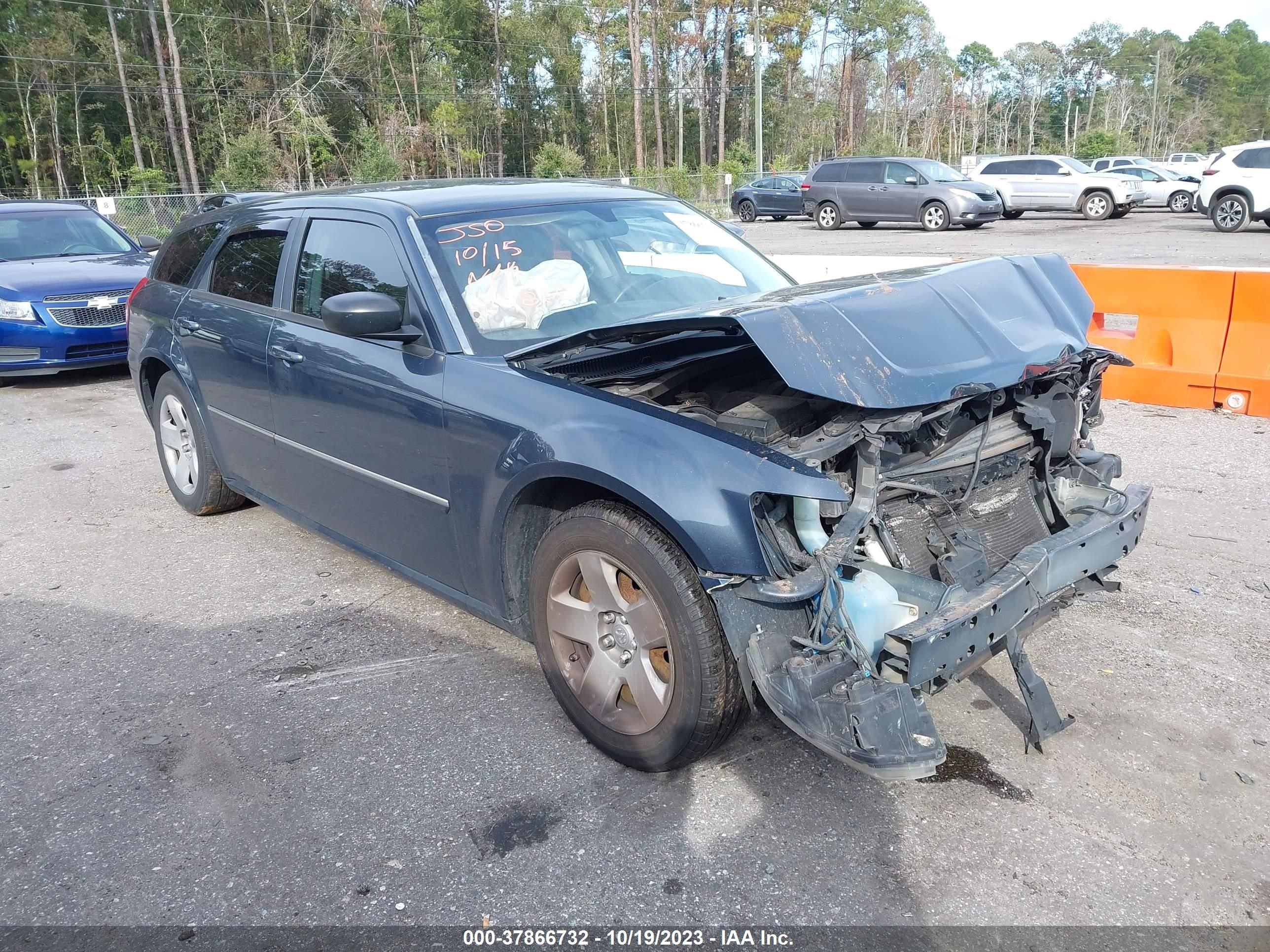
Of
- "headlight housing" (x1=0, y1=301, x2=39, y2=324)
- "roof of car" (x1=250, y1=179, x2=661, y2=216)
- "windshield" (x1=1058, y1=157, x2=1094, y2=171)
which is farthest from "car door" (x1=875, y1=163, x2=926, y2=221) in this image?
"roof of car" (x1=250, y1=179, x2=661, y2=216)

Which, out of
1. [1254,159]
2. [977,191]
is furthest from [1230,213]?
[977,191]

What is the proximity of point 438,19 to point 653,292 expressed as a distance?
61.9 m

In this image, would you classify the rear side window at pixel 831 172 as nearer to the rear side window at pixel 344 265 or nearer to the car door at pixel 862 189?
the car door at pixel 862 189

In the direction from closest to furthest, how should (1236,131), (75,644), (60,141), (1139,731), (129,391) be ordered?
(1139,731) → (75,644) → (129,391) → (60,141) → (1236,131)

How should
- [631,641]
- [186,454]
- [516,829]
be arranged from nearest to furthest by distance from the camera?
[516,829] → [631,641] → [186,454]

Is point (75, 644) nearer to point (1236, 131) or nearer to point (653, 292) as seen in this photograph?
point (653, 292)

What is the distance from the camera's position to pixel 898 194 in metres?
25.1

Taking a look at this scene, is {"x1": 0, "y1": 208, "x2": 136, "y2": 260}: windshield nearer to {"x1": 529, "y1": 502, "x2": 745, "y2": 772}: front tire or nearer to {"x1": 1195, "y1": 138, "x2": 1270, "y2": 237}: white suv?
{"x1": 529, "y1": 502, "x2": 745, "y2": 772}: front tire

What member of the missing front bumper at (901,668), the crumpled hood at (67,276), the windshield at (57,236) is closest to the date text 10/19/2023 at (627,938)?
the missing front bumper at (901,668)

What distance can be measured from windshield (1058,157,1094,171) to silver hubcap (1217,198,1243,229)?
6.83 meters

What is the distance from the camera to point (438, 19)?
58.6 metres

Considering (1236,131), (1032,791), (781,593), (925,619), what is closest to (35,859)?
(781,593)

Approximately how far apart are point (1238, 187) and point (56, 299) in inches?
820

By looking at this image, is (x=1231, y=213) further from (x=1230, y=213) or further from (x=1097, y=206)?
(x=1097, y=206)
